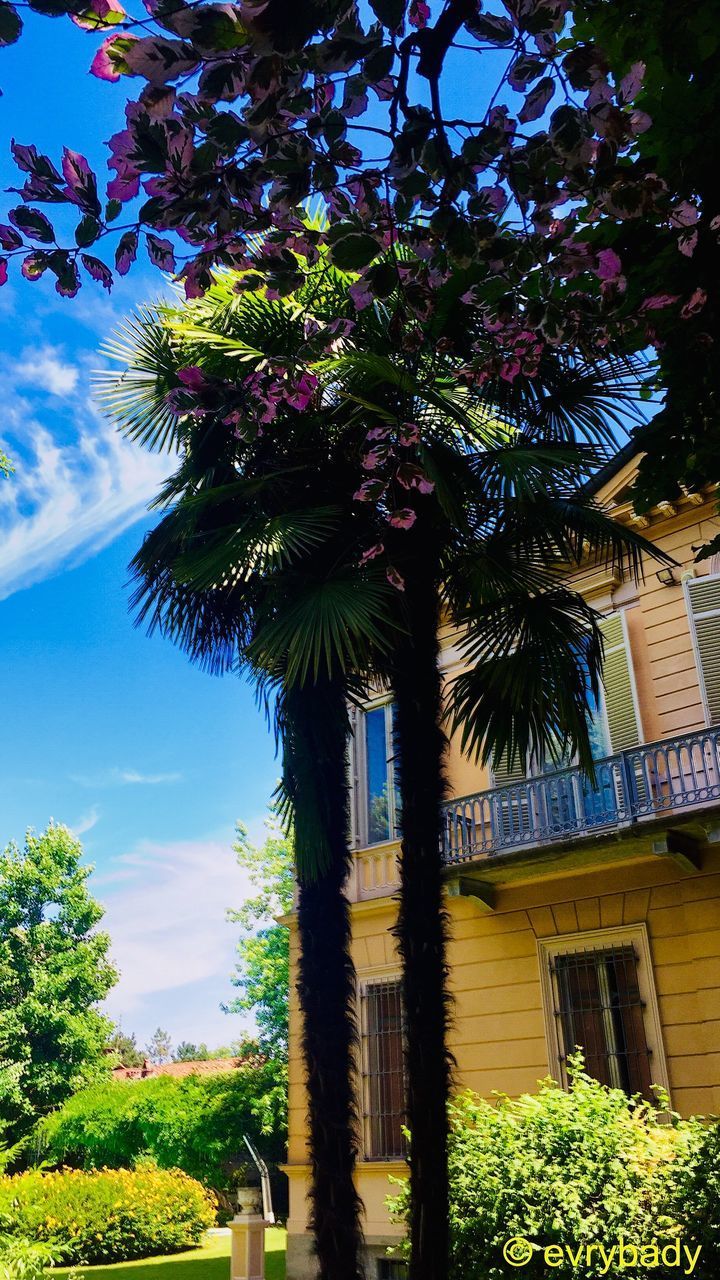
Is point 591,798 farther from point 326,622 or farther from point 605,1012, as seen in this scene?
point 326,622

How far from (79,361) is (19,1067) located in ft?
93.0

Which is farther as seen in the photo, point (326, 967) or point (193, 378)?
point (326, 967)

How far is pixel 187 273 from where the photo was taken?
335cm

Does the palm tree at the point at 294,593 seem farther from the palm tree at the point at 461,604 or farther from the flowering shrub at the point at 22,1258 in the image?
the flowering shrub at the point at 22,1258

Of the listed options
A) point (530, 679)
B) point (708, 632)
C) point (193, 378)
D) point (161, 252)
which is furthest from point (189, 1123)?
point (161, 252)

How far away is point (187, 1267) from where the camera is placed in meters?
17.1

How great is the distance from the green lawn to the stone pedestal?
2572 millimetres

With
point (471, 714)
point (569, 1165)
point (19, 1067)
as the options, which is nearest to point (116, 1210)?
point (19, 1067)

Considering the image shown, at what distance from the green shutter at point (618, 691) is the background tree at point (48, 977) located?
84.2 feet

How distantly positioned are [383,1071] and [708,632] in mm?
6759

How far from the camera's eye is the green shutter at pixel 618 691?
39.7ft

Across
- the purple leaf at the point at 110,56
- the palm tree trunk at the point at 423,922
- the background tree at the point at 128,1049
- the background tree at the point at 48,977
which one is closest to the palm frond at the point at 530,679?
the palm tree trunk at the point at 423,922

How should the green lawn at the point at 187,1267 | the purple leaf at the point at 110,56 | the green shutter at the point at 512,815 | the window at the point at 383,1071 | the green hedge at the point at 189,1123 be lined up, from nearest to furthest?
1. the purple leaf at the point at 110,56
2. the green shutter at the point at 512,815
3. the window at the point at 383,1071
4. the green lawn at the point at 187,1267
5. the green hedge at the point at 189,1123

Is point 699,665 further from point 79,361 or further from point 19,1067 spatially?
point 19,1067
